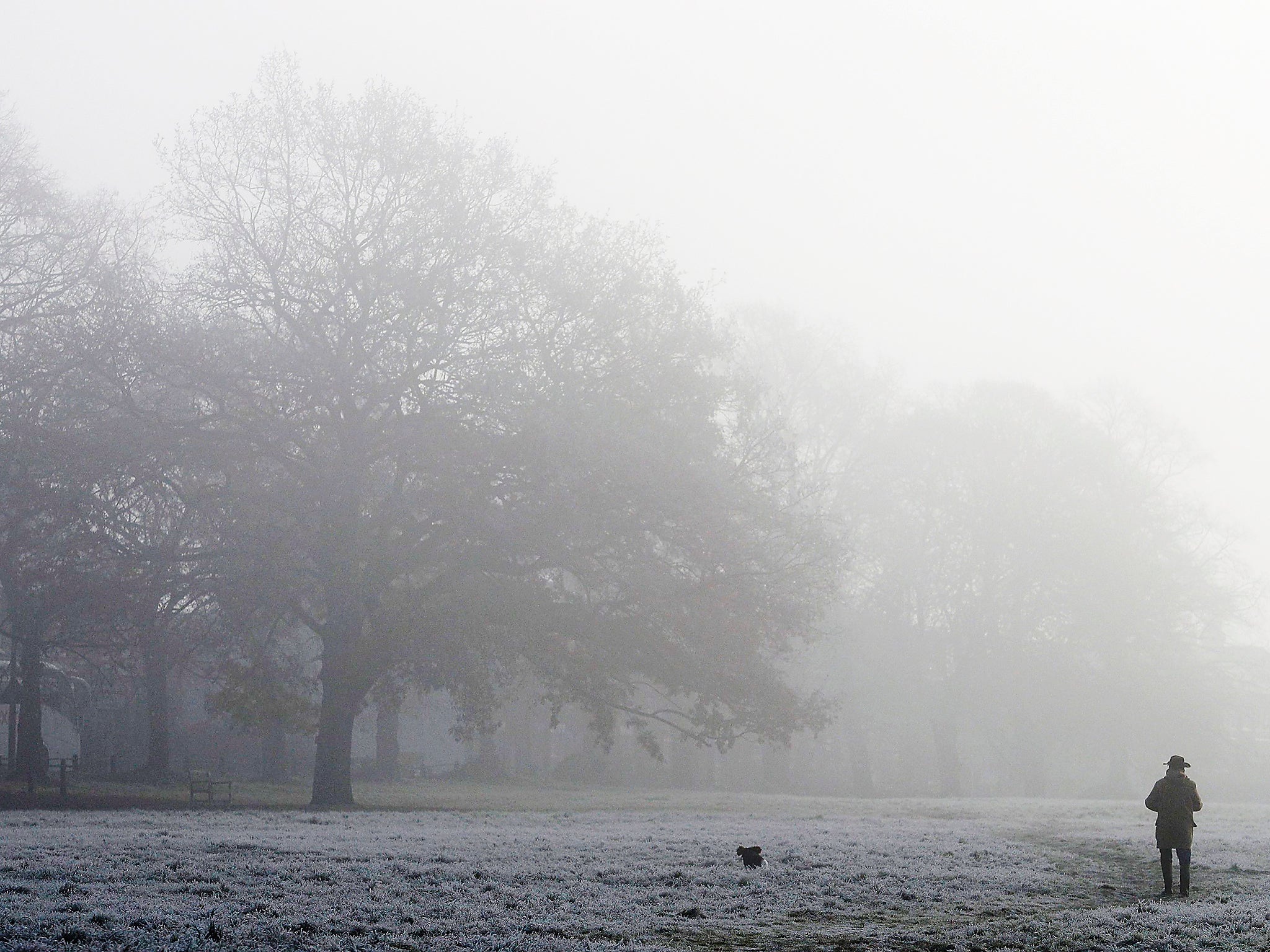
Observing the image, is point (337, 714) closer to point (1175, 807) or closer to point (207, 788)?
point (207, 788)

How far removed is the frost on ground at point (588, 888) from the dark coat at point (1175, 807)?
0.87m

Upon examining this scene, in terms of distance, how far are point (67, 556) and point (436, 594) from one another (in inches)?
345

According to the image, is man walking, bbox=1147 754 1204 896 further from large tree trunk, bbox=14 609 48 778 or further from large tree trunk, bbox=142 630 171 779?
large tree trunk, bbox=142 630 171 779

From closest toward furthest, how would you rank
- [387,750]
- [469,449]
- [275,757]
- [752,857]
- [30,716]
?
[752,857], [469,449], [30,716], [275,757], [387,750]

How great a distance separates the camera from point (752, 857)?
20625 millimetres

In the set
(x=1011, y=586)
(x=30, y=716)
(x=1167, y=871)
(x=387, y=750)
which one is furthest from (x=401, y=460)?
(x=1011, y=586)

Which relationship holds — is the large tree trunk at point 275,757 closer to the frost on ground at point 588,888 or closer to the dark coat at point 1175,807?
the frost on ground at point 588,888

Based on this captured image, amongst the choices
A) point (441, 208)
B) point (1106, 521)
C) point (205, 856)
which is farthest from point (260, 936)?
point (1106, 521)

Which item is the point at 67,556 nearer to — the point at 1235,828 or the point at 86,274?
the point at 86,274

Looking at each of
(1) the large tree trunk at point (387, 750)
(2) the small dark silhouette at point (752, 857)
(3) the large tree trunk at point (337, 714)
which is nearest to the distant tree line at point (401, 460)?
(3) the large tree trunk at point (337, 714)

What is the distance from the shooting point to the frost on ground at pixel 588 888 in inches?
566

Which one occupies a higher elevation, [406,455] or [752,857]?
[406,455]

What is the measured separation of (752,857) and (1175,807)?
5945mm

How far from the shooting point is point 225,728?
61.8 meters
